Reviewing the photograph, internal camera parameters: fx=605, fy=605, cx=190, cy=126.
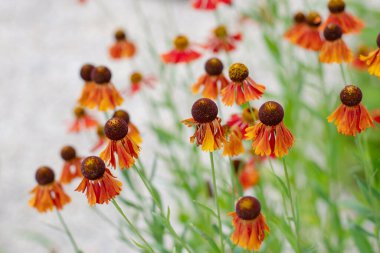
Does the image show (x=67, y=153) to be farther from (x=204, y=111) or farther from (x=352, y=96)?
(x=352, y=96)

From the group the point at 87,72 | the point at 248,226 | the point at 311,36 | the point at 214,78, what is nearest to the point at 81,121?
the point at 87,72

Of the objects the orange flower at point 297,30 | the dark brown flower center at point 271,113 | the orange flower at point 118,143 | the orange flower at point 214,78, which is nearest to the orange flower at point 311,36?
the orange flower at point 297,30

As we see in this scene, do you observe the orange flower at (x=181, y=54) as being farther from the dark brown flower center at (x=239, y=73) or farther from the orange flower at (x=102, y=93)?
the dark brown flower center at (x=239, y=73)

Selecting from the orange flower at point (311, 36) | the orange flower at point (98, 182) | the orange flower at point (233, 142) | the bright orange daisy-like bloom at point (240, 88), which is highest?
the orange flower at point (311, 36)

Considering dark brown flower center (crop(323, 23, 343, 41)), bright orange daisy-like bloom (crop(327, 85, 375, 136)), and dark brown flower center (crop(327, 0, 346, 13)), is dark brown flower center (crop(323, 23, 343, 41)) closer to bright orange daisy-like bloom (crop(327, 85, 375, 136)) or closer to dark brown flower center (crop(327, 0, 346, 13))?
dark brown flower center (crop(327, 0, 346, 13))

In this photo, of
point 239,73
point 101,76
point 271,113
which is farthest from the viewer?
point 101,76

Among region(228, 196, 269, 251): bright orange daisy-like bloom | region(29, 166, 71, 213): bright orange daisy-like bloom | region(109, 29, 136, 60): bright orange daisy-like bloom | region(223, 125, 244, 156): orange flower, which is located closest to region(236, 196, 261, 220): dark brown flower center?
region(228, 196, 269, 251): bright orange daisy-like bloom
